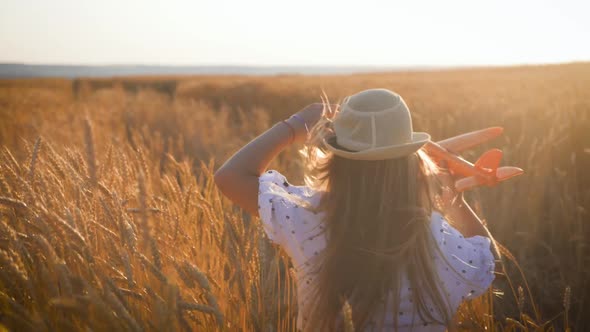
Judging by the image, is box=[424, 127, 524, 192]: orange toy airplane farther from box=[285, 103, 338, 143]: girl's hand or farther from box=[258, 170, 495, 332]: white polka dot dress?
box=[285, 103, 338, 143]: girl's hand

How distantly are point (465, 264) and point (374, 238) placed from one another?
0.27 m

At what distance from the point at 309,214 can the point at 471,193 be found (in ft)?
6.55

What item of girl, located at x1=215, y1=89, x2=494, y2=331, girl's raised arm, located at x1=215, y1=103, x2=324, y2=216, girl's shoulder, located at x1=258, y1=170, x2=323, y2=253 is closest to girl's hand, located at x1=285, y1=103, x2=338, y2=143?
girl's raised arm, located at x1=215, y1=103, x2=324, y2=216

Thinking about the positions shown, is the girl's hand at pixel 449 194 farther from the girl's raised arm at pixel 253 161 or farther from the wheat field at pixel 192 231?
the girl's raised arm at pixel 253 161

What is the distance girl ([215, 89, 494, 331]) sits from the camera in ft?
3.27

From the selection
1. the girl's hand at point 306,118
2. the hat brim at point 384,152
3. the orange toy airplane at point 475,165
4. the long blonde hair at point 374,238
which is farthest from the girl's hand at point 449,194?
the girl's hand at point 306,118

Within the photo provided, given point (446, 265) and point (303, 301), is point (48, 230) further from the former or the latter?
point (446, 265)

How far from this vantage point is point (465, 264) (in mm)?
1091

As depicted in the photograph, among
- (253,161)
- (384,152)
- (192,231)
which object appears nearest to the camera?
(384,152)

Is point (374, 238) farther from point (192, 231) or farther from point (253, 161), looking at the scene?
point (192, 231)

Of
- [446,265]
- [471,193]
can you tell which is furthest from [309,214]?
[471,193]

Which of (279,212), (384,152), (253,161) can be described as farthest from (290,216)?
(384,152)

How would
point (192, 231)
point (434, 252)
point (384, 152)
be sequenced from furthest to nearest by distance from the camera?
point (192, 231) → point (434, 252) → point (384, 152)

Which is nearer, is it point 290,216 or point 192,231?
point 290,216
